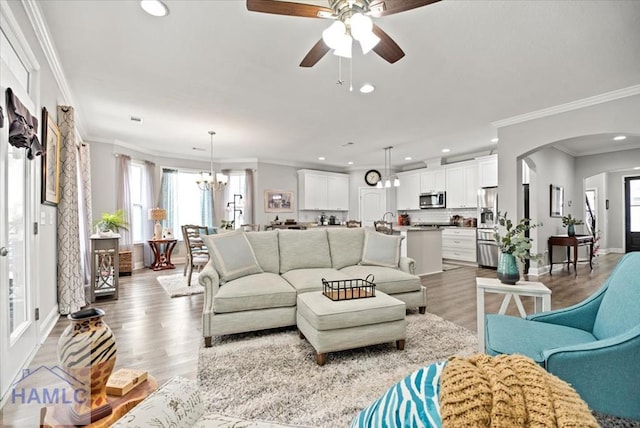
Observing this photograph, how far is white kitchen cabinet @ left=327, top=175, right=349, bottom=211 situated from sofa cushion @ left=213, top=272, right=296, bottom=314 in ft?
20.3

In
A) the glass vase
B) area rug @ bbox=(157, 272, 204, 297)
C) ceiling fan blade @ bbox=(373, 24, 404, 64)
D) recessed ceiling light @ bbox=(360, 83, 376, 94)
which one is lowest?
area rug @ bbox=(157, 272, 204, 297)

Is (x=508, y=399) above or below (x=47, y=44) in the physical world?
below

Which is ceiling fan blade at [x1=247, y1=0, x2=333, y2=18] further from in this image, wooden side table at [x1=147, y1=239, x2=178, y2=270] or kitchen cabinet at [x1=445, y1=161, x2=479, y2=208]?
kitchen cabinet at [x1=445, y1=161, x2=479, y2=208]

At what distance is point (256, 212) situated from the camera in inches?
312

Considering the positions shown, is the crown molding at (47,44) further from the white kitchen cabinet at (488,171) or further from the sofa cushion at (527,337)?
the white kitchen cabinet at (488,171)

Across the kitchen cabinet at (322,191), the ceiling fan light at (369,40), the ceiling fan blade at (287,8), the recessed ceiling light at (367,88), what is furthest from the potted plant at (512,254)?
the kitchen cabinet at (322,191)

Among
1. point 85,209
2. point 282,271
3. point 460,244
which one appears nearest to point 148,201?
point 85,209

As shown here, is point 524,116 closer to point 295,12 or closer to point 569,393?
point 295,12

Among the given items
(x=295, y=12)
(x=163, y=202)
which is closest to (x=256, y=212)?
(x=163, y=202)

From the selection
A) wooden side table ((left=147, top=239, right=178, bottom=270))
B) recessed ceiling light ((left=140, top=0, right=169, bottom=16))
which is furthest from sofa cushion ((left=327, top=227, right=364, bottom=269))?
wooden side table ((left=147, top=239, right=178, bottom=270))

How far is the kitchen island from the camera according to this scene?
5.58 m

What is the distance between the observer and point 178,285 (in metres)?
4.83

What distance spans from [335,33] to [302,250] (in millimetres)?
2448

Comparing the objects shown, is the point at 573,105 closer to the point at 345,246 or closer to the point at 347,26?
the point at 345,246
